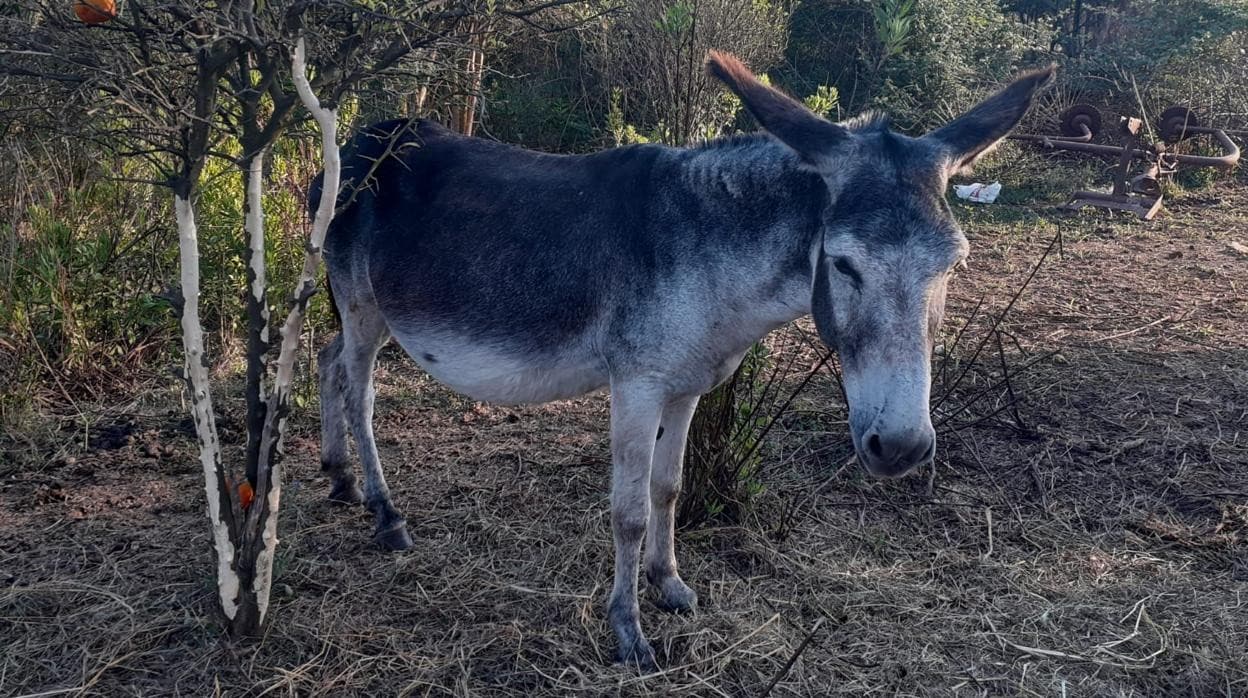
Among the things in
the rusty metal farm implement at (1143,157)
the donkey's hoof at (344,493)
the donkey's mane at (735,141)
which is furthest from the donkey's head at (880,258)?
the rusty metal farm implement at (1143,157)

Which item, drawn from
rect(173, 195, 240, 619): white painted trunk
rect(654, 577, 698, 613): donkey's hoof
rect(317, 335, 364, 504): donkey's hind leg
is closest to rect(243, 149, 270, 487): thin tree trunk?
rect(173, 195, 240, 619): white painted trunk

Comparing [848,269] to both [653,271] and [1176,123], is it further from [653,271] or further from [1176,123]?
[1176,123]

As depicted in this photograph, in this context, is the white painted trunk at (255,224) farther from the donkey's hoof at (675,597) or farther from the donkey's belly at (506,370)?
the donkey's hoof at (675,597)

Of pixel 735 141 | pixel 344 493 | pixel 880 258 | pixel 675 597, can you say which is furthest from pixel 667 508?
pixel 344 493

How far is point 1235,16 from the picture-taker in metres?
12.5

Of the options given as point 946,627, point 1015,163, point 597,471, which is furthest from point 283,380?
point 1015,163

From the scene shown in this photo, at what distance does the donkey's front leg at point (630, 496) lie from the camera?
295 centimetres

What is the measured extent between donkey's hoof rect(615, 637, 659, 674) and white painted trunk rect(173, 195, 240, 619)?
1.24 m

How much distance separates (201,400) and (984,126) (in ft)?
7.88

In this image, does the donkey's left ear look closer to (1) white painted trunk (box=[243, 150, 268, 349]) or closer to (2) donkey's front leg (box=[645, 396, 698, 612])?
(2) donkey's front leg (box=[645, 396, 698, 612])

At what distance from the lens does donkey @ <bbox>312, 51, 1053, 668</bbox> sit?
2.41 meters

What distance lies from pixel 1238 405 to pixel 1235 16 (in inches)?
398

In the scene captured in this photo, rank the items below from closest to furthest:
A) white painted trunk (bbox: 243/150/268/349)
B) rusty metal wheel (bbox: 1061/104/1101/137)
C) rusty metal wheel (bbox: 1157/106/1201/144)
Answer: white painted trunk (bbox: 243/150/268/349)
rusty metal wheel (bbox: 1157/106/1201/144)
rusty metal wheel (bbox: 1061/104/1101/137)

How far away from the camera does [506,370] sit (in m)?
3.28
